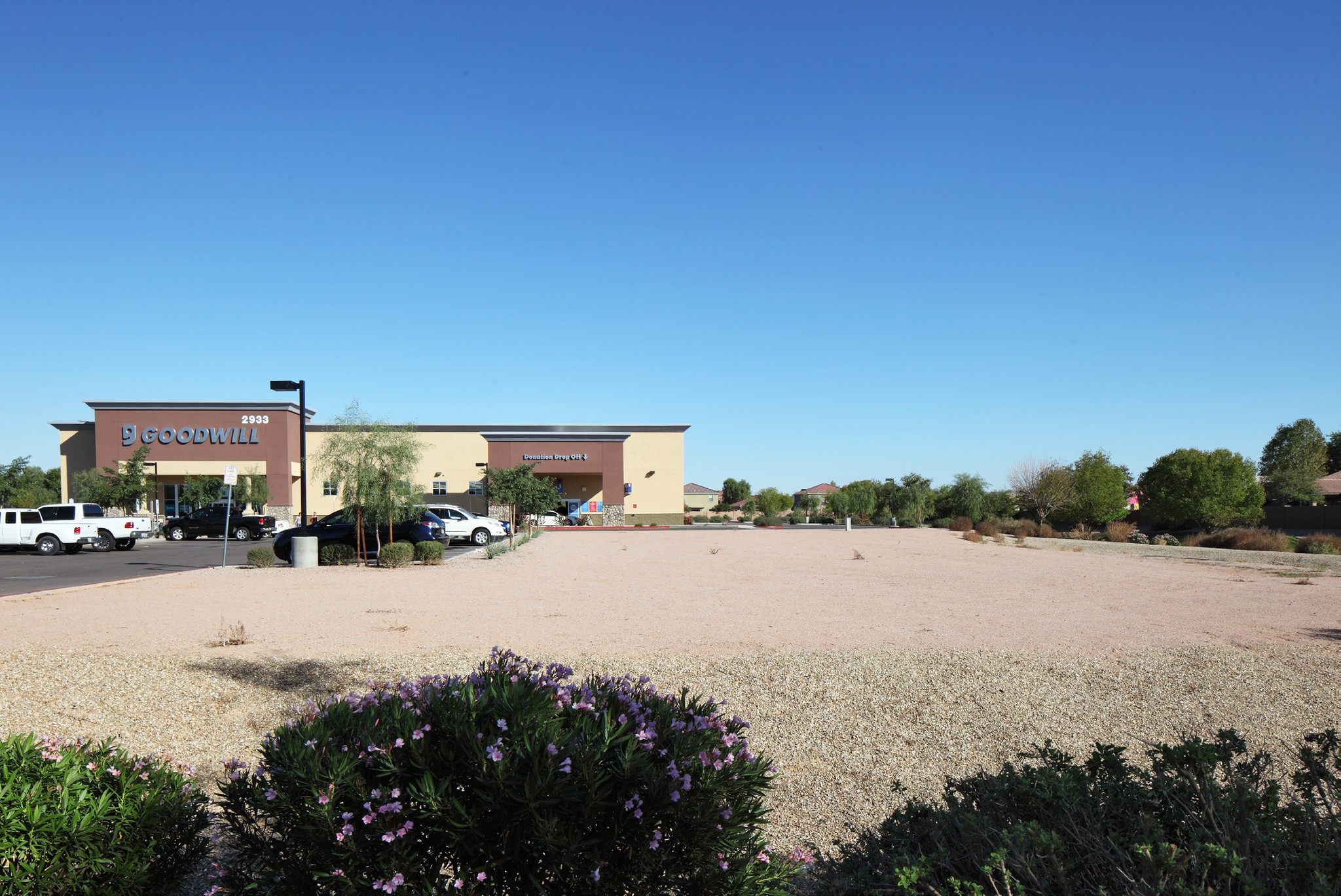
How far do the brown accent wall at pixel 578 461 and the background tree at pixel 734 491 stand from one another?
61181 mm

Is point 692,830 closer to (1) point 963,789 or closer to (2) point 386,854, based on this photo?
(2) point 386,854

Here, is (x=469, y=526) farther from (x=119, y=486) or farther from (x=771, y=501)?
(x=771, y=501)

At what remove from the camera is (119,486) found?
4531 centimetres

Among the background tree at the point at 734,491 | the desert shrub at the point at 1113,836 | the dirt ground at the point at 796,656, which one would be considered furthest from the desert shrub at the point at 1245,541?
the background tree at the point at 734,491

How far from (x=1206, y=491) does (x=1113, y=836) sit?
5143cm

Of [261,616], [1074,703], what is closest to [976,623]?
[1074,703]

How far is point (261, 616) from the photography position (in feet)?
→ 37.6

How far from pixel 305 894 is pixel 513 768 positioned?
80 centimetres

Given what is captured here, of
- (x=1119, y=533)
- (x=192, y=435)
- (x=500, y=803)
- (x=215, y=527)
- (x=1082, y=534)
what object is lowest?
(x=1082, y=534)

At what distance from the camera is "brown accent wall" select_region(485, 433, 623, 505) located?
55375 millimetres

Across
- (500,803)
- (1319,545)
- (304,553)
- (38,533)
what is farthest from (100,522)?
(1319,545)

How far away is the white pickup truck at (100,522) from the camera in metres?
27.2

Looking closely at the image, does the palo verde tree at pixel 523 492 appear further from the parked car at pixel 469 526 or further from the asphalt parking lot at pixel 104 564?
the asphalt parking lot at pixel 104 564

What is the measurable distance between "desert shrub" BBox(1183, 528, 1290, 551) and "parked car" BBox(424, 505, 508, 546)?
25.8 m
